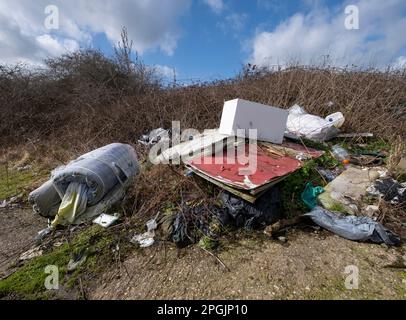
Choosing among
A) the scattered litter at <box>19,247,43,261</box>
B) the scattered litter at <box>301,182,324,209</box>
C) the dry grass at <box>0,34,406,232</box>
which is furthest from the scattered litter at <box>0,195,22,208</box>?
the scattered litter at <box>301,182,324,209</box>

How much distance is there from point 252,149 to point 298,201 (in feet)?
3.13

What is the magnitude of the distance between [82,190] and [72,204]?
0.69 ft

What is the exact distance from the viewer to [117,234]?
2.64 m

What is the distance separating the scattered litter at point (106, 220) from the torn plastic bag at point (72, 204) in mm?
259

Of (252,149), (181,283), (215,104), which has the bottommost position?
(181,283)

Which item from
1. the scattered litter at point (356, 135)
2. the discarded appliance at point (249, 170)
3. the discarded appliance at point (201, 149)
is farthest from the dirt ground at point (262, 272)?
the scattered litter at point (356, 135)

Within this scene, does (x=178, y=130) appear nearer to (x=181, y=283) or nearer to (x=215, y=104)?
(x=215, y=104)

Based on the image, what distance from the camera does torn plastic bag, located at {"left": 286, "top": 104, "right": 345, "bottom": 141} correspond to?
14.3 ft

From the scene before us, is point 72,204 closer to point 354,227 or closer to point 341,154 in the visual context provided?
point 354,227

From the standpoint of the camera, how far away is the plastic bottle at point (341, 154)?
3.81 metres

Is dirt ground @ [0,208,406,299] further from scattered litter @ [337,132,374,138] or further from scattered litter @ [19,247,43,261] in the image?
scattered litter @ [337,132,374,138]

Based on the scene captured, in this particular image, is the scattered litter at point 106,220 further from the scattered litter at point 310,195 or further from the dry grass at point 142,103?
the scattered litter at point 310,195

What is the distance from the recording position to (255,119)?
11.6ft

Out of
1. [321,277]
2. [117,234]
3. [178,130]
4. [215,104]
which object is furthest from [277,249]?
[215,104]
